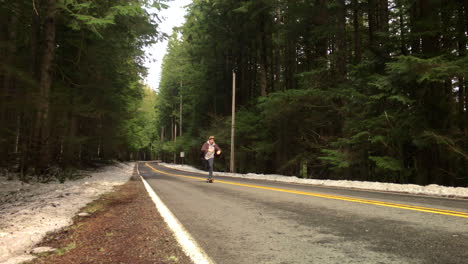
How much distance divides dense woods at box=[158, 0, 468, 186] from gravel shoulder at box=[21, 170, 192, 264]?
29.8ft

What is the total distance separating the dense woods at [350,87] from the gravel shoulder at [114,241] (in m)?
9.07

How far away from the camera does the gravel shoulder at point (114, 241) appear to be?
110 inches

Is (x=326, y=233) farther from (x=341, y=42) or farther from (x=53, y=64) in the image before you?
(x=341, y=42)

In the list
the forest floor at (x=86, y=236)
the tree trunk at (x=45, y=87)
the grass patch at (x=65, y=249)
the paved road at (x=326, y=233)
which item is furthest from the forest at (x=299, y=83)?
the grass patch at (x=65, y=249)

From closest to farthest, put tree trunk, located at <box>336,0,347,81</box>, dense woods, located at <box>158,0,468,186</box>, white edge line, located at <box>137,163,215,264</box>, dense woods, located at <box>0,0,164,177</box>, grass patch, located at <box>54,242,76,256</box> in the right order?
1. white edge line, located at <box>137,163,215,264</box>
2. grass patch, located at <box>54,242,76,256</box>
3. dense woods, located at <box>158,0,468,186</box>
4. dense woods, located at <box>0,0,164,177</box>
5. tree trunk, located at <box>336,0,347,81</box>

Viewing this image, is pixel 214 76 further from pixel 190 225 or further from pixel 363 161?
pixel 190 225

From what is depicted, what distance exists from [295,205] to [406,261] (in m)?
3.39

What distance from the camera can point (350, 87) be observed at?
1384cm

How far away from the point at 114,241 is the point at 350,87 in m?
13.0

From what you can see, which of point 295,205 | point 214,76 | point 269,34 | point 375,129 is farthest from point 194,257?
point 214,76

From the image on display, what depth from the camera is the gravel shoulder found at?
2.80m

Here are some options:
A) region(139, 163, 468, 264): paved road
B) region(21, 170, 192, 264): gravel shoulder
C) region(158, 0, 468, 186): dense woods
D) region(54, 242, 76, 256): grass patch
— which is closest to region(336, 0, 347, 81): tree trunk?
region(158, 0, 468, 186): dense woods

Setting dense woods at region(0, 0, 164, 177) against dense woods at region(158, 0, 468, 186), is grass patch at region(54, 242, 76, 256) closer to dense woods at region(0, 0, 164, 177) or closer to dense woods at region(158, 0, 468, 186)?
dense woods at region(0, 0, 164, 177)

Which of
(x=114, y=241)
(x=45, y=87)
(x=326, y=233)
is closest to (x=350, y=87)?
(x=326, y=233)
